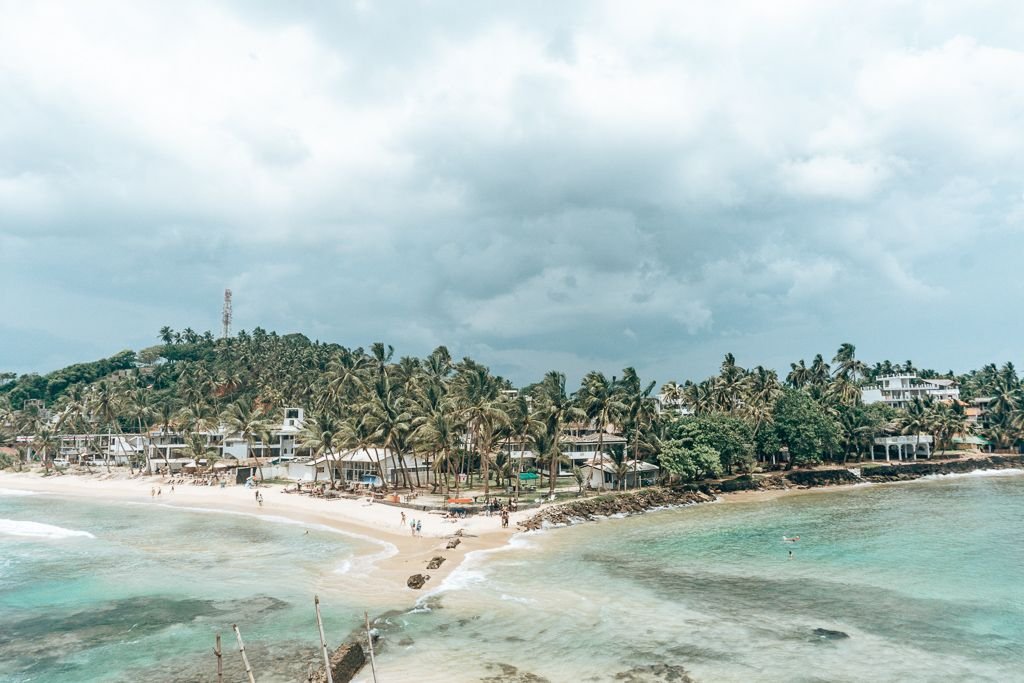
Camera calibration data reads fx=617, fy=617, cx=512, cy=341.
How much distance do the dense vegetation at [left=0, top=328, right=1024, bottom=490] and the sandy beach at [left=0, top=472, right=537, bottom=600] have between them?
790cm

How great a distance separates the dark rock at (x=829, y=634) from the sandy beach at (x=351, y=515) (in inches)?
717

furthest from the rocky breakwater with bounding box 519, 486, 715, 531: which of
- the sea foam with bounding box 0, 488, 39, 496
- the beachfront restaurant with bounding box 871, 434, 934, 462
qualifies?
the sea foam with bounding box 0, 488, 39, 496

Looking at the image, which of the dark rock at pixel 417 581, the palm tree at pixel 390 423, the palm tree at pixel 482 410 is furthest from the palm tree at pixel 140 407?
the dark rock at pixel 417 581

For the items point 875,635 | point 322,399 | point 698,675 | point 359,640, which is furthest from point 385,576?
point 322,399

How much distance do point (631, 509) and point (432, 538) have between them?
22104 millimetres

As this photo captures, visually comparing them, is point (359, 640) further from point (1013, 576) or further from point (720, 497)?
point (720, 497)

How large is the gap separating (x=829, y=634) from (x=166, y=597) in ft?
104

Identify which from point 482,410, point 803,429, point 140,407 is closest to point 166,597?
point 482,410

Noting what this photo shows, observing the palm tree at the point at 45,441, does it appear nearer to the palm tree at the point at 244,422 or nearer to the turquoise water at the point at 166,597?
the palm tree at the point at 244,422

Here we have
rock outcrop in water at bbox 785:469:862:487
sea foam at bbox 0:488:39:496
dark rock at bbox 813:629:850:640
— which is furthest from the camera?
sea foam at bbox 0:488:39:496

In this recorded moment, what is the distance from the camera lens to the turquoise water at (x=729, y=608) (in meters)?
22.5

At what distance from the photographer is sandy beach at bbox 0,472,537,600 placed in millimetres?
37156

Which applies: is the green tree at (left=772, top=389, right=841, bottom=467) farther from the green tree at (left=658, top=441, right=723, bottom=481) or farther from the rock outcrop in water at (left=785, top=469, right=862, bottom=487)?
the green tree at (left=658, top=441, right=723, bottom=481)

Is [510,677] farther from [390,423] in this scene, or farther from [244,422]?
[244,422]
